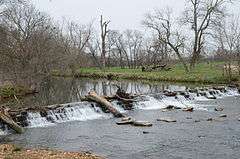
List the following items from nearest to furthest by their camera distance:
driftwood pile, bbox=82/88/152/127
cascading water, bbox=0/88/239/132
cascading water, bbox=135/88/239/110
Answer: driftwood pile, bbox=82/88/152/127
cascading water, bbox=0/88/239/132
cascading water, bbox=135/88/239/110

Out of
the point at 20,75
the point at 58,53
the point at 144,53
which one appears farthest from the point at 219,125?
the point at 144,53

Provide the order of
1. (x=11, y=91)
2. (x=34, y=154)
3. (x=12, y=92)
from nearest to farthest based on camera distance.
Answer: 1. (x=34, y=154)
2. (x=12, y=92)
3. (x=11, y=91)

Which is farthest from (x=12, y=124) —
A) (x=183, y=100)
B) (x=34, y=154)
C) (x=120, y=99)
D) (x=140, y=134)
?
(x=183, y=100)

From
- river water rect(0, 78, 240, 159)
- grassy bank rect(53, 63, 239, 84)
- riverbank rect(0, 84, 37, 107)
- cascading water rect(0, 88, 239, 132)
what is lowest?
river water rect(0, 78, 240, 159)

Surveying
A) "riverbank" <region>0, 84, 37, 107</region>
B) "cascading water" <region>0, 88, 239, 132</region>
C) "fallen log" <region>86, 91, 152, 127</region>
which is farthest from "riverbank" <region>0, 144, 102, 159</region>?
"riverbank" <region>0, 84, 37, 107</region>

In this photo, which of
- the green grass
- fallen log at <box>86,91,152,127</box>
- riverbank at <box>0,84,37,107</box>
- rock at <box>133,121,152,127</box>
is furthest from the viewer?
the green grass

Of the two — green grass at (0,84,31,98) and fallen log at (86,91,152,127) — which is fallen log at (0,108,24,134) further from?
green grass at (0,84,31,98)

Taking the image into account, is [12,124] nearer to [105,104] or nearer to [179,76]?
[105,104]

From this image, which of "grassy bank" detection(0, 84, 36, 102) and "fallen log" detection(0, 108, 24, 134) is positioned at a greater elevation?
"grassy bank" detection(0, 84, 36, 102)

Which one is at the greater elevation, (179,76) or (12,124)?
(179,76)

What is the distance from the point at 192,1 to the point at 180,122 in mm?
33451

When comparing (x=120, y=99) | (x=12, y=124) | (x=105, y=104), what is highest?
(x=120, y=99)

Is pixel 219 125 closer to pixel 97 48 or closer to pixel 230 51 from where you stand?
pixel 230 51

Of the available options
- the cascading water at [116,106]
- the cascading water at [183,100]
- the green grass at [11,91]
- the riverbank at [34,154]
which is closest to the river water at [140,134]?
the cascading water at [116,106]
